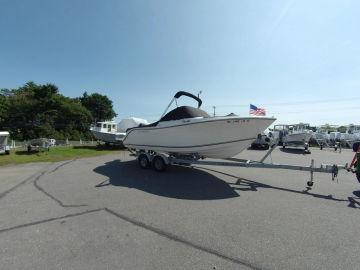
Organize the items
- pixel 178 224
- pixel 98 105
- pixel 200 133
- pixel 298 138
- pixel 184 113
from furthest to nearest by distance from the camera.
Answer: pixel 98 105 < pixel 298 138 < pixel 184 113 < pixel 200 133 < pixel 178 224

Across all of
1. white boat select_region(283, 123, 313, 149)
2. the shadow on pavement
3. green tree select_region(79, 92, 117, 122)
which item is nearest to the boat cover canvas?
the shadow on pavement

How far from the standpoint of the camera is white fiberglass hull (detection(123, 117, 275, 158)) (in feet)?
28.6

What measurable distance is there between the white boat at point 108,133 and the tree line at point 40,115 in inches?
708

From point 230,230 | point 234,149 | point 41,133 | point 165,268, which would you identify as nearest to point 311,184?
point 234,149

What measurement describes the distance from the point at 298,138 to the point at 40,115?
1469 inches

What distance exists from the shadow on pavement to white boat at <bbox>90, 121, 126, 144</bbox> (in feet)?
39.8

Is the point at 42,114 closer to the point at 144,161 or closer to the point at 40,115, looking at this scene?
the point at 40,115

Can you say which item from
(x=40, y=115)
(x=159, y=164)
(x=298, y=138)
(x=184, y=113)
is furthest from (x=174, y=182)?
(x=40, y=115)

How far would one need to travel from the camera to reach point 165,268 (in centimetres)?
332

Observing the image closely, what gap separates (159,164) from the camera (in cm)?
1030

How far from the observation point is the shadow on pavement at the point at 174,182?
6930 mm

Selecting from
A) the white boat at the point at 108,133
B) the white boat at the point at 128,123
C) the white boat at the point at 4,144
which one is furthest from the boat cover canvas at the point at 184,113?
the white boat at the point at 128,123

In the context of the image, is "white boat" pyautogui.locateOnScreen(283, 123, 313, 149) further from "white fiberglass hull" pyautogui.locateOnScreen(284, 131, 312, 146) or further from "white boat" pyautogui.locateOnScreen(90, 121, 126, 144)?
"white boat" pyautogui.locateOnScreen(90, 121, 126, 144)

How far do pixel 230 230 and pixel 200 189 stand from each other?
2946 mm
